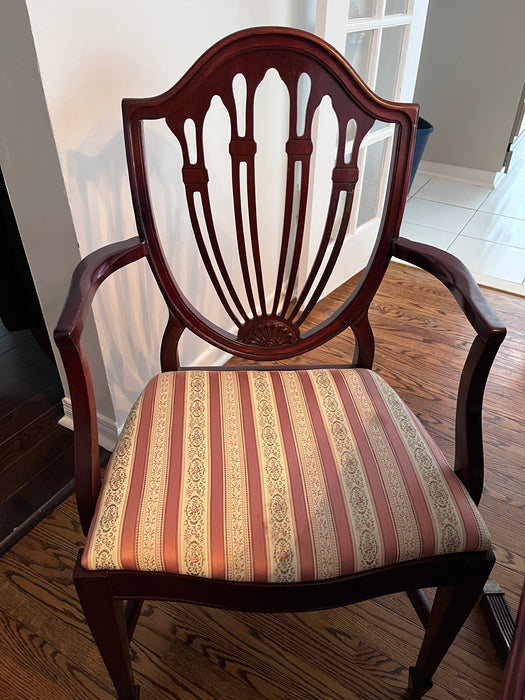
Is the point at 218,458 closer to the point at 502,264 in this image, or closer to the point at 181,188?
the point at 181,188

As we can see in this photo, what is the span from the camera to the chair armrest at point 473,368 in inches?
29.4

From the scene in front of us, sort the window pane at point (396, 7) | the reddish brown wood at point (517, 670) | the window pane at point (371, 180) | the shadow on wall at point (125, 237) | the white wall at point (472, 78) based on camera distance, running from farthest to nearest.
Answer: the white wall at point (472, 78) < the window pane at point (371, 180) < the window pane at point (396, 7) < the shadow on wall at point (125, 237) < the reddish brown wood at point (517, 670)

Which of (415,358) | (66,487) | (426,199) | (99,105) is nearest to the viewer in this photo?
(99,105)

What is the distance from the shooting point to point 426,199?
3043mm

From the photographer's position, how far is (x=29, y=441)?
1.50m

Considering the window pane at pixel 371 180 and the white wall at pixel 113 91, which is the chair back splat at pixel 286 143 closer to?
the white wall at pixel 113 91

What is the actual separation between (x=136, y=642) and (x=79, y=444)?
544 mm

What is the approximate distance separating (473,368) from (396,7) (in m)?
1.55

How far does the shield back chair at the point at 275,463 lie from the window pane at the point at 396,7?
115 cm

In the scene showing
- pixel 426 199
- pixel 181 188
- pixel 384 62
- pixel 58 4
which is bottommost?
pixel 426 199

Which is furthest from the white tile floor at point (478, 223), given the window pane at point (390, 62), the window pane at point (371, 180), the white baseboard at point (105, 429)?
the white baseboard at point (105, 429)

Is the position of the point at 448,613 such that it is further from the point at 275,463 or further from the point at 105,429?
the point at 105,429

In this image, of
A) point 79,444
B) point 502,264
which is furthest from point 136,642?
point 502,264

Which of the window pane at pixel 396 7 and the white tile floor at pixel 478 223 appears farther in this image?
the white tile floor at pixel 478 223
